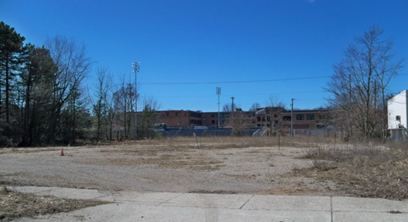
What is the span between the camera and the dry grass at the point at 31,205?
6.99 meters

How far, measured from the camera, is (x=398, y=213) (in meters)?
6.49

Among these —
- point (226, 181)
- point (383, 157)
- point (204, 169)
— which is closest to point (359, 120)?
point (383, 157)

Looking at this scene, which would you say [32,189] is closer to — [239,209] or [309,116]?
[239,209]

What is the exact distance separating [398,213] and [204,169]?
9.45 meters

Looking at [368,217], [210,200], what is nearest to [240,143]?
[210,200]

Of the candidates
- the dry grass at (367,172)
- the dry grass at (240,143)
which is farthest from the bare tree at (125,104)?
the dry grass at (367,172)

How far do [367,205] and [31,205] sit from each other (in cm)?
787

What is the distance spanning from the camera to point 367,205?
7195 millimetres

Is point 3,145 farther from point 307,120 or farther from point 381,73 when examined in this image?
point 307,120

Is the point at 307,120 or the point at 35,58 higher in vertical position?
the point at 35,58

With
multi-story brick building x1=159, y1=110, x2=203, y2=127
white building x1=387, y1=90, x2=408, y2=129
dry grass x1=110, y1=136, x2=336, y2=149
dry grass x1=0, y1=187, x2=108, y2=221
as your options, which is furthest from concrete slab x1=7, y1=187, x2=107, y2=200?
multi-story brick building x1=159, y1=110, x2=203, y2=127

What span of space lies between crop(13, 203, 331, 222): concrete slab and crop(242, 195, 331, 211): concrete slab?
33 centimetres

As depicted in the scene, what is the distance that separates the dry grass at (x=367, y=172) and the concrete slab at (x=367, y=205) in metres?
0.56

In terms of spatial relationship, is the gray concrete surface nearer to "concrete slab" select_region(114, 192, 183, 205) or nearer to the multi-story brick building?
"concrete slab" select_region(114, 192, 183, 205)
